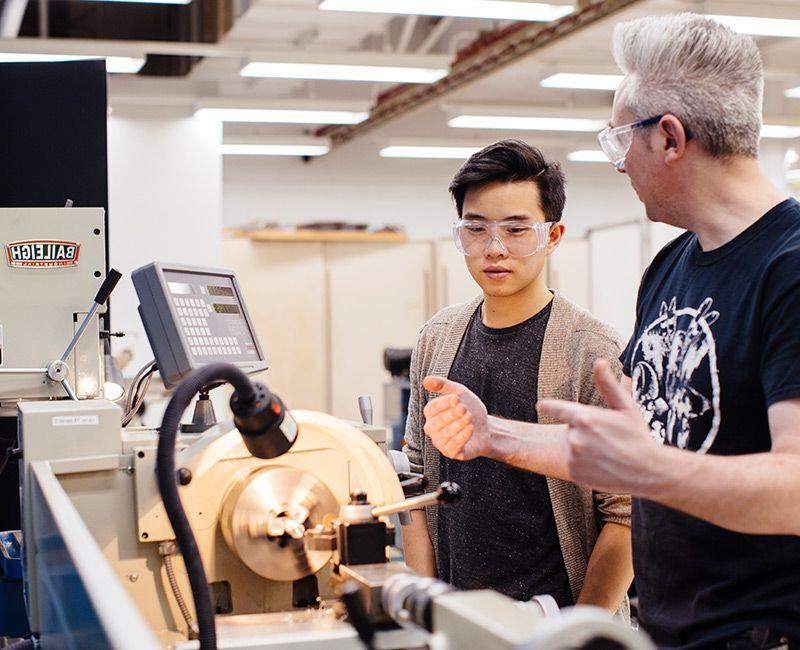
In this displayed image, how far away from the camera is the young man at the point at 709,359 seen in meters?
1.10

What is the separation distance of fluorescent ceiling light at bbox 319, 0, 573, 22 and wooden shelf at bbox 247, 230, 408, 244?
3.56 m

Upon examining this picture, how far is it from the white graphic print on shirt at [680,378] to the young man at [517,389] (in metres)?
0.31

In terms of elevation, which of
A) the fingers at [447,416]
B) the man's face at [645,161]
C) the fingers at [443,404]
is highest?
the man's face at [645,161]

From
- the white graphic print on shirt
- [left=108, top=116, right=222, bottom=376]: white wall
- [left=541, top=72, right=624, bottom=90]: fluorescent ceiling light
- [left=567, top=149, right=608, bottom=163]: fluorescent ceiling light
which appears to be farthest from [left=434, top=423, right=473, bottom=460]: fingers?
[left=567, top=149, right=608, bottom=163]: fluorescent ceiling light

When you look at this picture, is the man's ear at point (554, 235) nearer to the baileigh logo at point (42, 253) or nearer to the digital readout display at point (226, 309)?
the digital readout display at point (226, 309)

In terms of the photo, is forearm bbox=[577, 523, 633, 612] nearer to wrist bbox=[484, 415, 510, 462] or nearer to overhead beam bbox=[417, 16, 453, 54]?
wrist bbox=[484, 415, 510, 462]

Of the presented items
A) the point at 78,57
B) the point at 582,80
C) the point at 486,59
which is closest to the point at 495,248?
the point at 78,57

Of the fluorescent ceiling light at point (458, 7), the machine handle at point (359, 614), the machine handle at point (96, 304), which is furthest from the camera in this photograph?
the fluorescent ceiling light at point (458, 7)

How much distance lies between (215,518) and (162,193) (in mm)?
5088

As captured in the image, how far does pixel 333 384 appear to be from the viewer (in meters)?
7.69

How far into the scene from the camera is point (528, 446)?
1.49 meters

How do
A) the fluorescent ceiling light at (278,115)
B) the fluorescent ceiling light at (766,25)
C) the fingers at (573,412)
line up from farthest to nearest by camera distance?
the fluorescent ceiling light at (278,115)
the fluorescent ceiling light at (766,25)
the fingers at (573,412)

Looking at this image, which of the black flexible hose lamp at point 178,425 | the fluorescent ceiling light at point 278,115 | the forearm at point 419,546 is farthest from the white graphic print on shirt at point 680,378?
the fluorescent ceiling light at point 278,115

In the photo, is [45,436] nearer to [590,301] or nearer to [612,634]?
[612,634]
